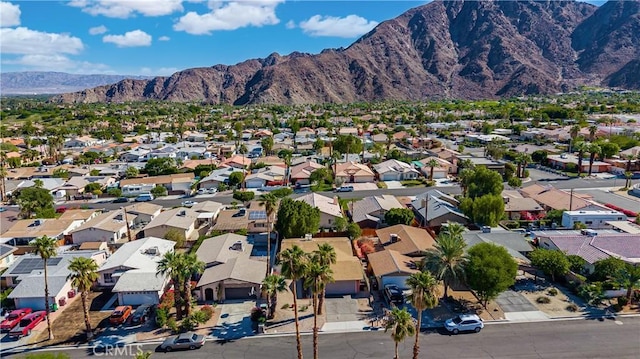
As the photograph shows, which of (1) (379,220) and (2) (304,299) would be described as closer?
(2) (304,299)

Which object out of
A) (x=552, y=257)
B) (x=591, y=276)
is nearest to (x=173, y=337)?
(x=552, y=257)

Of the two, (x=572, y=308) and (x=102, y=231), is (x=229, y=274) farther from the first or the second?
(x=572, y=308)

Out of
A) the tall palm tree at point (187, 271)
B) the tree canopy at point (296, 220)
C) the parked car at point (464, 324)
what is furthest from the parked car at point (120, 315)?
the parked car at point (464, 324)

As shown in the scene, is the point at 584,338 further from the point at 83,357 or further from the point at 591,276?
the point at 83,357

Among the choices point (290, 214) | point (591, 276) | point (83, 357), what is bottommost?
point (83, 357)

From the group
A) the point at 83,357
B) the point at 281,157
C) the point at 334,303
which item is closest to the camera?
the point at 83,357

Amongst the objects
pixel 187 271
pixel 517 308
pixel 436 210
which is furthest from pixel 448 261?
pixel 436 210

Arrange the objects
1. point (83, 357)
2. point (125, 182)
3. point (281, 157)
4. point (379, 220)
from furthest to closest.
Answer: point (281, 157)
point (125, 182)
point (379, 220)
point (83, 357)

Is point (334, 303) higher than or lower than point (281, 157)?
lower
